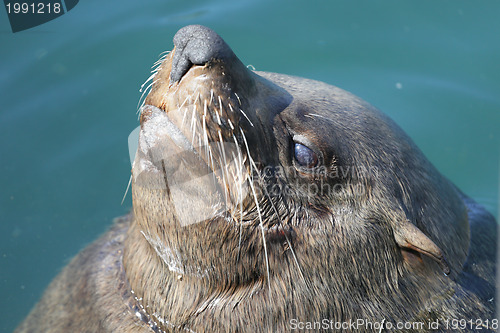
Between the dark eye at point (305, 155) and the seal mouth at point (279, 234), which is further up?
the dark eye at point (305, 155)

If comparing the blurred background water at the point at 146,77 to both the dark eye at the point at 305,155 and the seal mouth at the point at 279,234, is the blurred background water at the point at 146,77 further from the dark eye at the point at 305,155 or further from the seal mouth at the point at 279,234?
the dark eye at the point at 305,155

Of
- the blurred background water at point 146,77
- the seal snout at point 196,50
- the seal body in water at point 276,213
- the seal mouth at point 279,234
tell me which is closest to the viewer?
the seal snout at point 196,50

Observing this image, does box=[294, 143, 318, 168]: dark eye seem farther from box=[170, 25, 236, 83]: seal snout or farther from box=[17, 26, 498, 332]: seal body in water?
box=[170, 25, 236, 83]: seal snout

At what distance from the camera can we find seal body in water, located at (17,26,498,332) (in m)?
2.99

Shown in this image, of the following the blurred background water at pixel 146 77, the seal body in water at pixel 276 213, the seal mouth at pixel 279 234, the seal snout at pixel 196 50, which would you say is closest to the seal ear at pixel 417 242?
the seal body in water at pixel 276 213

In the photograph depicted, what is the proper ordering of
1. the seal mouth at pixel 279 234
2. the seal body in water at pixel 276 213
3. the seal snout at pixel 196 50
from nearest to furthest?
the seal snout at pixel 196 50
the seal body in water at pixel 276 213
the seal mouth at pixel 279 234

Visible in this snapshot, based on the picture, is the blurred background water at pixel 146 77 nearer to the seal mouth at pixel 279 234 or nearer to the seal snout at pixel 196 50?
the seal mouth at pixel 279 234

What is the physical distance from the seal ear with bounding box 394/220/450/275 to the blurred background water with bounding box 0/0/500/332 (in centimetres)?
320

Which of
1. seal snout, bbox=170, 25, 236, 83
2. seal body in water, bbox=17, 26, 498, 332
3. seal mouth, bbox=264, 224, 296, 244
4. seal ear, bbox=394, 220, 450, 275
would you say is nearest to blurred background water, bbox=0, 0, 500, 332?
seal body in water, bbox=17, 26, 498, 332

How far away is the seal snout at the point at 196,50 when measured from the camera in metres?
2.89

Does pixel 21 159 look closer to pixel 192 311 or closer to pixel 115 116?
pixel 115 116

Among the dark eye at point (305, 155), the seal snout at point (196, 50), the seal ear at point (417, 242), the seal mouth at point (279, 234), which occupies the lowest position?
the seal ear at point (417, 242)

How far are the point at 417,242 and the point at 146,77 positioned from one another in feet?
15.8

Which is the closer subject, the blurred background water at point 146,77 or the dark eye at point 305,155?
the dark eye at point 305,155
